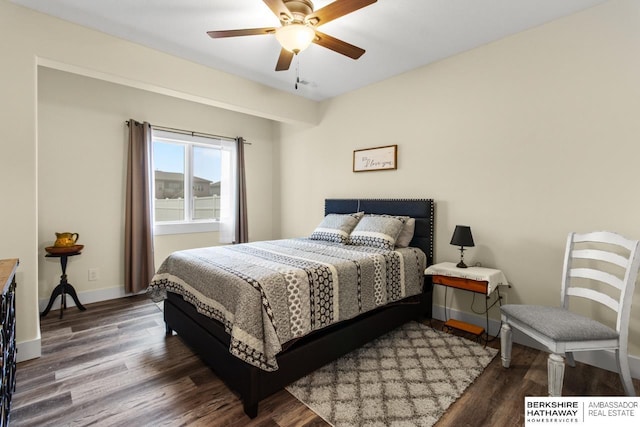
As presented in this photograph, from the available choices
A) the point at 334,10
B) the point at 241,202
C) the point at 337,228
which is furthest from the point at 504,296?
the point at 241,202

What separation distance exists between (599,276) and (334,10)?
2446mm

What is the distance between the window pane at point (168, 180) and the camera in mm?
4176

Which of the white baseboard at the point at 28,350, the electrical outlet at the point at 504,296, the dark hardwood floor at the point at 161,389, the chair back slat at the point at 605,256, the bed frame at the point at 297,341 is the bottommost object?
the dark hardwood floor at the point at 161,389

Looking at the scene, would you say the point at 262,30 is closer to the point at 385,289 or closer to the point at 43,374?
the point at 385,289

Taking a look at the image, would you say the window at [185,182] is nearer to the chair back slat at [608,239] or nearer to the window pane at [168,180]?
the window pane at [168,180]

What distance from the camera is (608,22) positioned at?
222cm

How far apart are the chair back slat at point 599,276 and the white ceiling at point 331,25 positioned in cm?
198

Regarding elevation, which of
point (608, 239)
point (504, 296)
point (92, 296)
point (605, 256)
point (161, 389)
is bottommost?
point (161, 389)

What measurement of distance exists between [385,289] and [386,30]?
2.24 meters

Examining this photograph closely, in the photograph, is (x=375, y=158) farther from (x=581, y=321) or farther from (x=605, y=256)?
(x=581, y=321)

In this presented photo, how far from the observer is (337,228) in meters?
3.40

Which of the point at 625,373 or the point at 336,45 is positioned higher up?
the point at 336,45

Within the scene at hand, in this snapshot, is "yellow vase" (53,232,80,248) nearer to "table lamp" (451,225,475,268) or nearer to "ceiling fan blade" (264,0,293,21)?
"ceiling fan blade" (264,0,293,21)

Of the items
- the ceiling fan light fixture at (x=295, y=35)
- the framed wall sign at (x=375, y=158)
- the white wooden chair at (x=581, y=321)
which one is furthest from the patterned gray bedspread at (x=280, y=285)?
the ceiling fan light fixture at (x=295, y=35)
